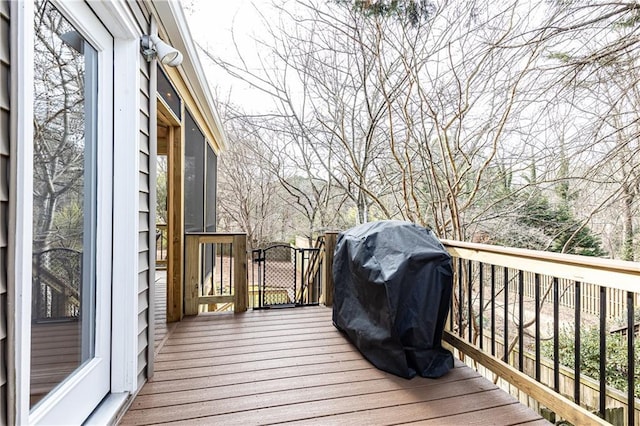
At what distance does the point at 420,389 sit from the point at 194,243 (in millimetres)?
2511

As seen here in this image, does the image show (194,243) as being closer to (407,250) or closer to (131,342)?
(131,342)

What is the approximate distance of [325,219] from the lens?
8922 millimetres

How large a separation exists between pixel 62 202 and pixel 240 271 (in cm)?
229

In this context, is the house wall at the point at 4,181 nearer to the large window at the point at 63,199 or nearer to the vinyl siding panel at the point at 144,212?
the large window at the point at 63,199

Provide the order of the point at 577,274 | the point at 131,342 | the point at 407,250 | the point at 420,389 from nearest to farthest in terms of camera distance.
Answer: the point at 577,274, the point at 131,342, the point at 420,389, the point at 407,250

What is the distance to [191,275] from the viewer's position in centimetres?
346

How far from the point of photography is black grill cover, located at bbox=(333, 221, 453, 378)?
2.21 metres

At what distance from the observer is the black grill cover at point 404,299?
7.25 ft

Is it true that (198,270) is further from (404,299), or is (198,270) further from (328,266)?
(404,299)

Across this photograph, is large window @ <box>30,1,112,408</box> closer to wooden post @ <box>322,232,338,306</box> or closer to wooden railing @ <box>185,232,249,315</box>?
wooden railing @ <box>185,232,249,315</box>

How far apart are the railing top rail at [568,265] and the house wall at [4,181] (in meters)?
2.29

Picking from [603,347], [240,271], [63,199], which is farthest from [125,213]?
[603,347]

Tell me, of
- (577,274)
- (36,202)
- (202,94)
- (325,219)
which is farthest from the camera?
(325,219)

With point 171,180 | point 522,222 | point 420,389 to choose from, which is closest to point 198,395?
point 420,389
